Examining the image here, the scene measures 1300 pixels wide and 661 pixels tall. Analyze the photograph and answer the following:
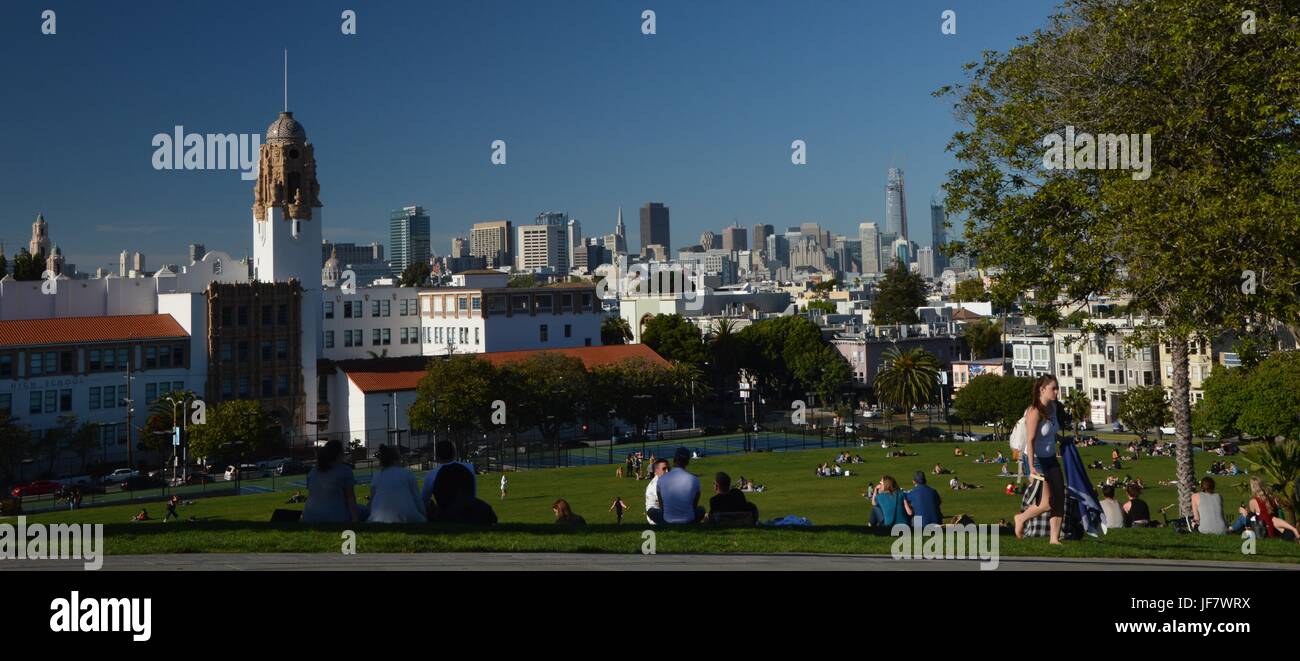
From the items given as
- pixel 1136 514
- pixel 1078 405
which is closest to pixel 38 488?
pixel 1136 514

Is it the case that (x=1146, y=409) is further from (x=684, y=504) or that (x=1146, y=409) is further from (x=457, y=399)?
(x=684, y=504)

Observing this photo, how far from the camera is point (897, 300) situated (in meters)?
165

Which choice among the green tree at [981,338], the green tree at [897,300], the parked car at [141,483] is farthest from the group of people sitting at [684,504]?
the green tree at [897,300]

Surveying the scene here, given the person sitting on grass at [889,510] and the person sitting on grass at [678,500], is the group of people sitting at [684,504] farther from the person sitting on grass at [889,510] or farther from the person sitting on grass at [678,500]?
the person sitting on grass at [889,510]

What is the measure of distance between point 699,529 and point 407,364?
76.8 metres

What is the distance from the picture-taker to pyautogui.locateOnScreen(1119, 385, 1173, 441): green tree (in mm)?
83250

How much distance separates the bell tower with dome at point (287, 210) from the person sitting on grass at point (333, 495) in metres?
77.0

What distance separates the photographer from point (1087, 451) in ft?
243

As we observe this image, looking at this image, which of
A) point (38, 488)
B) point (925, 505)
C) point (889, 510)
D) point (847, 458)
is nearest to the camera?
point (925, 505)

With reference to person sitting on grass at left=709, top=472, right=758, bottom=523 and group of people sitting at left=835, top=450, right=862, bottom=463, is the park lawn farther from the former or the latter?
person sitting on grass at left=709, top=472, right=758, bottom=523

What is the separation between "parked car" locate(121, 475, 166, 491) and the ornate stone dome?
35671mm

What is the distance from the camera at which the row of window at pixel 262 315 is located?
272 feet
